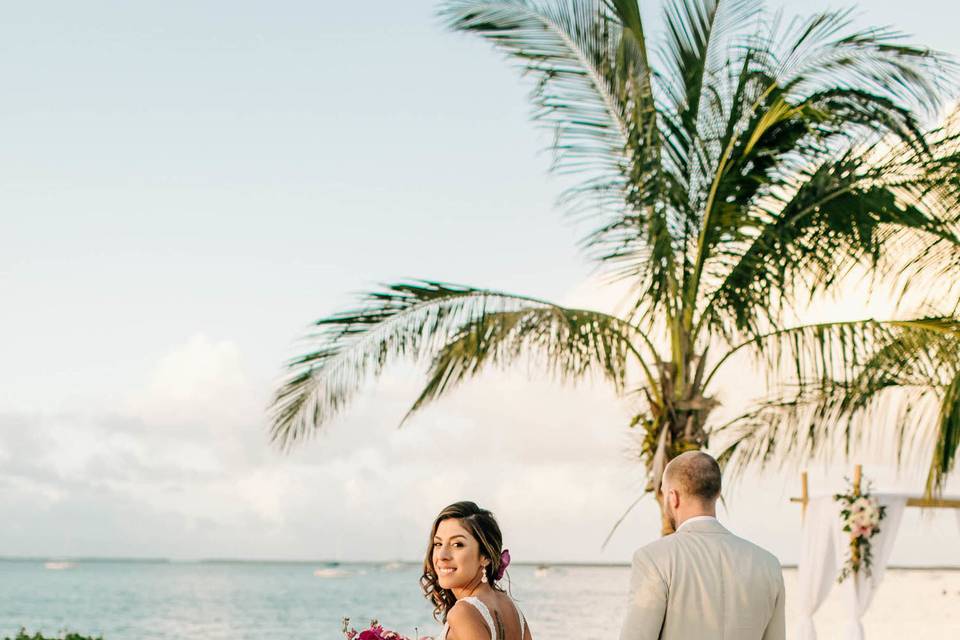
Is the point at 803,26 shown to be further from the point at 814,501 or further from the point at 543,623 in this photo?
the point at 543,623

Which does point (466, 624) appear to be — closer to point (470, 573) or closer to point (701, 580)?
point (470, 573)

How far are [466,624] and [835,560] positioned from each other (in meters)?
9.66

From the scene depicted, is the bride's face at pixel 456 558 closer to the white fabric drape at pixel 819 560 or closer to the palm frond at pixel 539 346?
the palm frond at pixel 539 346

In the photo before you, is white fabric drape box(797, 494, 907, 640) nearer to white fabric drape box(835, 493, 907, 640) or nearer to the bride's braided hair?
white fabric drape box(835, 493, 907, 640)

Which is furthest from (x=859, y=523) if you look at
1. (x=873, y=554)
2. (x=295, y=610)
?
(x=295, y=610)

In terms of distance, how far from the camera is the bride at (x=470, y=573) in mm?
3359

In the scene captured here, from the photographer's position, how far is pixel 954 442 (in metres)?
7.38

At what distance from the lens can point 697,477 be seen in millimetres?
3721

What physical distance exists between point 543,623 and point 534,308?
131ft

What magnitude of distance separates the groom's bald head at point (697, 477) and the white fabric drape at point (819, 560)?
8.81 m

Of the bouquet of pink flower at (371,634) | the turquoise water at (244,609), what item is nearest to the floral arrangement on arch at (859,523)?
the bouquet of pink flower at (371,634)

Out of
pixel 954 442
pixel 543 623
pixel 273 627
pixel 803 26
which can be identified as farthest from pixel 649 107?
pixel 273 627

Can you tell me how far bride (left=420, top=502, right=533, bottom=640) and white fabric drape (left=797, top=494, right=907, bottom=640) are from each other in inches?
352

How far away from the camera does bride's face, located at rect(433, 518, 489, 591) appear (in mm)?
3492
